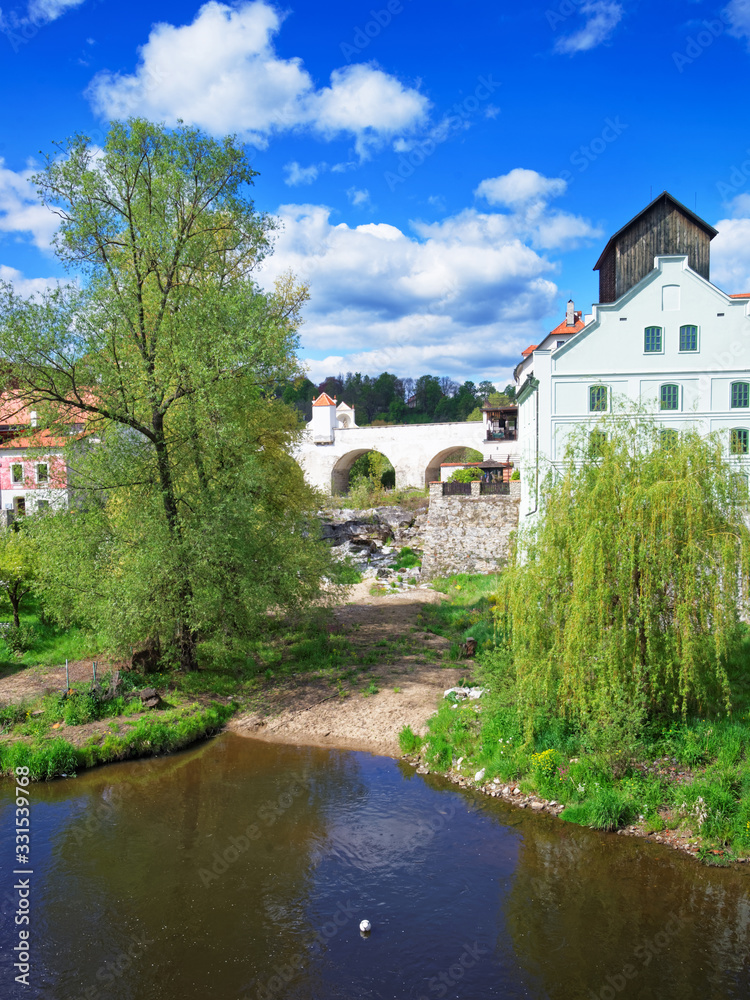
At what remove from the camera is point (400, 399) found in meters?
104

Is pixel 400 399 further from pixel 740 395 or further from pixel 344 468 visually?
pixel 740 395

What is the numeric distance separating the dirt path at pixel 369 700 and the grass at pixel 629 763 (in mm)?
1613

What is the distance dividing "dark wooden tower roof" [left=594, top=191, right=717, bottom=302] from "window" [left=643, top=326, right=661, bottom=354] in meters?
2.54

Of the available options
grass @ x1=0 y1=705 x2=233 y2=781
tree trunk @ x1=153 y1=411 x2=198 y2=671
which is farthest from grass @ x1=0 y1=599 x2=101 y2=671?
grass @ x1=0 y1=705 x2=233 y2=781

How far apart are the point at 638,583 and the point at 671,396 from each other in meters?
16.5

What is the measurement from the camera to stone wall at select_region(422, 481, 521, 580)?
29438 mm

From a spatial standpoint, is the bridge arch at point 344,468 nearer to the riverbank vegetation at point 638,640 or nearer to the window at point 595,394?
the window at point 595,394

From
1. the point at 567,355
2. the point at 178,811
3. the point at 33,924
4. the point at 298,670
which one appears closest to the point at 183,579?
the point at 298,670

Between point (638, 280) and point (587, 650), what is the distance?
20507 mm

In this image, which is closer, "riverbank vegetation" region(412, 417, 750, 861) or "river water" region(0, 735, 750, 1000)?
"river water" region(0, 735, 750, 1000)

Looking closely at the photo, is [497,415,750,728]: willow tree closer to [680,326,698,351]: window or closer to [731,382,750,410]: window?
[680,326,698,351]: window

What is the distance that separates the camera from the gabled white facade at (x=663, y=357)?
24.7 meters

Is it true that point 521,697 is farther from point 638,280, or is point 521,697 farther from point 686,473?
point 638,280

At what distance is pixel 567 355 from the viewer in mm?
25594
